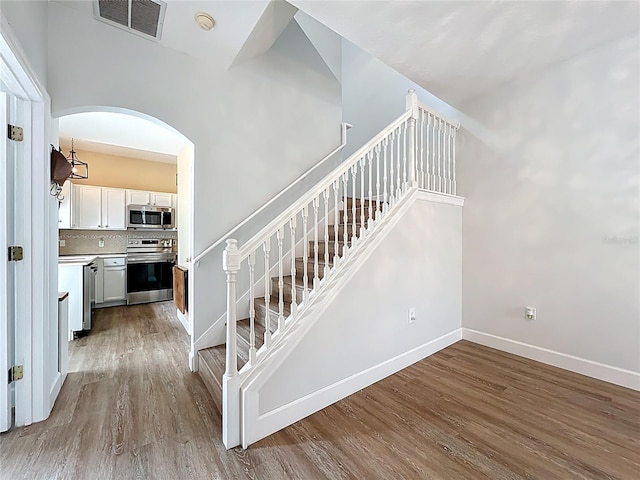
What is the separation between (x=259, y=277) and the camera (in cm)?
315

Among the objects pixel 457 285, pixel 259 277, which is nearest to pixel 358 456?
pixel 259 277

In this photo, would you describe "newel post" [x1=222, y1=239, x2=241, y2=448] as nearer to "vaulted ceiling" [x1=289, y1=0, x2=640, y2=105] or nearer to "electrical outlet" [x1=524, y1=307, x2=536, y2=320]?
"vaulted ceiling" [x1=289, y1=0, x2=640, y2=105]

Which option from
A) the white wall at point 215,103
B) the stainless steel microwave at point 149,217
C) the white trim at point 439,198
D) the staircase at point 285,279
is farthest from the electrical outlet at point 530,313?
the stainless steel microwave at point 149,217

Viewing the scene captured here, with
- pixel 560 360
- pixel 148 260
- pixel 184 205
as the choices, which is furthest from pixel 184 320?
pixel 560 360

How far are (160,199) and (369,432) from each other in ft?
18.3

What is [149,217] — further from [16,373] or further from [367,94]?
[367,94]

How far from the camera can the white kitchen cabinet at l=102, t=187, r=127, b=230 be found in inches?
203

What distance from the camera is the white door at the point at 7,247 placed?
1.80 meters

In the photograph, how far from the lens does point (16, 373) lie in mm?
1905

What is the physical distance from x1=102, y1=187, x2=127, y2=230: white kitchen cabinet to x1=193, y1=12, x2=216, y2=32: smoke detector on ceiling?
407cm

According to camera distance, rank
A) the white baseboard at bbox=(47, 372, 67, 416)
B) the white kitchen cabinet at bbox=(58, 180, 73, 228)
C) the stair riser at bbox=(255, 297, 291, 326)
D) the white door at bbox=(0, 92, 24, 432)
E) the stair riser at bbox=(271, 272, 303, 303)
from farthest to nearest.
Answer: the white kitchen cabinet at bbox=(58, 180, 73, 228) < the stair riser at bbox=(271, 272, 303, 303) < the stair riser at bbox=(255, 297, 291, 326) < the white baseboard at bbox=(47, 372, 67, 416) < the white door at bbox=(0, 92, 24, 432)

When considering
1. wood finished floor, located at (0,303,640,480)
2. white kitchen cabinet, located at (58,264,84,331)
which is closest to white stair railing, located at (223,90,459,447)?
wood finished floor, located at (0,303,640,480)

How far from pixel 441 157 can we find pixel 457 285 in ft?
5.24

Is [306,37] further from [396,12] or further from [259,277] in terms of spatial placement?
[259,277]
